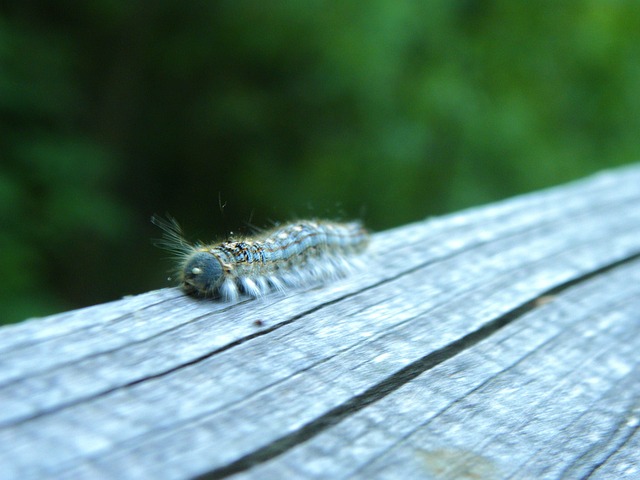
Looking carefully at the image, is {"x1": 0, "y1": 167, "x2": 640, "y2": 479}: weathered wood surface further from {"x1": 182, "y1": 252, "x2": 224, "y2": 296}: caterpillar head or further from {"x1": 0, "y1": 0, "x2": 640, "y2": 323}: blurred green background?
{"x1": 0, "y1": 0, "x2": 640, "y2": 323}: blurred green background

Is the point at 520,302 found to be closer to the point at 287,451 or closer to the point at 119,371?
the point at 287,451

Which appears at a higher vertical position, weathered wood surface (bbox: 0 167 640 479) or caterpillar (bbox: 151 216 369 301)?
caterpillar (bbox: 151 216 369 301)

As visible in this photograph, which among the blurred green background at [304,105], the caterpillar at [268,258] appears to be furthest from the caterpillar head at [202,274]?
the blurred green background at [304,105]

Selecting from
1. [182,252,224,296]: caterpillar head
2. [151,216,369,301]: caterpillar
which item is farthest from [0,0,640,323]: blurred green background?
[182,252,224,296]: caterpillar head

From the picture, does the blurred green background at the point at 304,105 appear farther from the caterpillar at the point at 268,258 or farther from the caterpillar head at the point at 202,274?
the caterpillar head at the point at 202,274

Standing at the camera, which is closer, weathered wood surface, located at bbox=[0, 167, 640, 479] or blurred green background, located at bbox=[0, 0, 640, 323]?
weathered wood surface, located at bbox=[0, 167, 640, 479]

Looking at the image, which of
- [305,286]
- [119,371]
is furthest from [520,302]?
[119,371]
